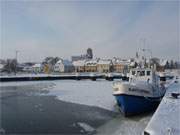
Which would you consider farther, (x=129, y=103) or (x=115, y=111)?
(x=115, y=111)

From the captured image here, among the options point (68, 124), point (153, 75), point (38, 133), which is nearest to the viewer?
point (38, 133)

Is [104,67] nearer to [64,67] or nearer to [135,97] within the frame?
[64,67]

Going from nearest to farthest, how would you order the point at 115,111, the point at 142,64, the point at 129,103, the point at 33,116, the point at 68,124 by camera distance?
the point at 68,124 < the point at 33,116 < the point at 129,103 < the point at 115,111 < the point at 142,64

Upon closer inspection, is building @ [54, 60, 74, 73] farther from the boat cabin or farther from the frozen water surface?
the boat cabin

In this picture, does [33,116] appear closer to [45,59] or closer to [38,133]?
[38,133]

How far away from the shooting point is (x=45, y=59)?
172 metres

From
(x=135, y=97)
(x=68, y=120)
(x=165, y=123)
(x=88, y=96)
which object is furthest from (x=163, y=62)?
(x=165, y=123)

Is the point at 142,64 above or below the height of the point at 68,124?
above

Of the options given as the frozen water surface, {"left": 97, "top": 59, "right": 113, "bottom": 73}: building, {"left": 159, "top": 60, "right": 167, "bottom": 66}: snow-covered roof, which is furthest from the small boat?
{"left": 159, "top": 60, "right": 167, "bottom": 66}: snow-covered roof

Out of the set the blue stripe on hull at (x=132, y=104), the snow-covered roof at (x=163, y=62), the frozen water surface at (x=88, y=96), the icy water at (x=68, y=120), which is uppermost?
the snow-covered roof at (x=163, y=62)

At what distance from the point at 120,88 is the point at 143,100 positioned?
2155mm

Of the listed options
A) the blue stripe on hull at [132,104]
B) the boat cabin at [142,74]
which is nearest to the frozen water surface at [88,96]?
the blue stripe on hull at [132,104]

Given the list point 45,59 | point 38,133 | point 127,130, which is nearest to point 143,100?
point 127,130

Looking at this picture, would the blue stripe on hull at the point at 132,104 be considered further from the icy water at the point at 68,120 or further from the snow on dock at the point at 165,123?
the snow on dock at the point at 165,123
